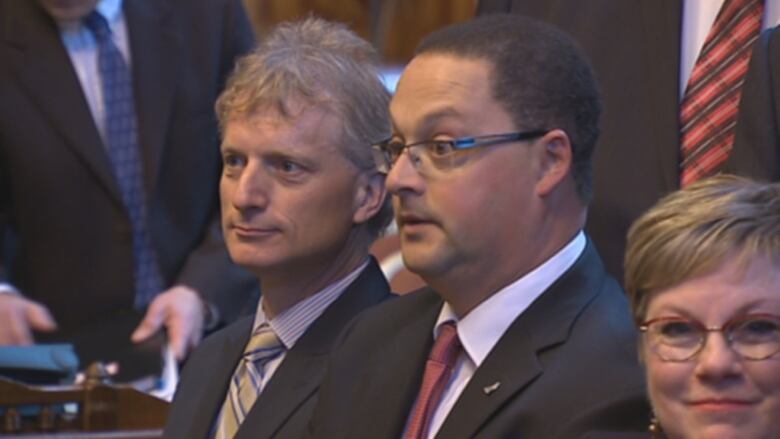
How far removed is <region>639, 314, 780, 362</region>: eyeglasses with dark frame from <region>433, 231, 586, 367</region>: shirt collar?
37cm

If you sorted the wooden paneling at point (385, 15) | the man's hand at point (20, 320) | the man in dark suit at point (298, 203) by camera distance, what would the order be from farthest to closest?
1. the wooden paneling at point (385, 15)
2. the man's hand at point (20, 320)
3. the man in dark suit at point (298, 203)

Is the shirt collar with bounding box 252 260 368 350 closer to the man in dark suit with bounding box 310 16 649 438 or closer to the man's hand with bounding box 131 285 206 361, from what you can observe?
the man in dark suit with bounding box 310 16 649 438

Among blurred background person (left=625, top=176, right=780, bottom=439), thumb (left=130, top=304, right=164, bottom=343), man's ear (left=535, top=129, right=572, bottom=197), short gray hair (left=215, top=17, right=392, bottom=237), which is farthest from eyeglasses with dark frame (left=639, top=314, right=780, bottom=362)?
thumb (left=130, top=304, right=164, bottom=343)

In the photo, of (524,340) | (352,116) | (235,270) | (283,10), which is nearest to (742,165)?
(524,340)

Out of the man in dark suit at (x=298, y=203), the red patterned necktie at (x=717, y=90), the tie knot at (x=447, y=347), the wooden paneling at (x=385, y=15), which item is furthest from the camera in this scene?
the wooden paneling at (x=385, y=15)

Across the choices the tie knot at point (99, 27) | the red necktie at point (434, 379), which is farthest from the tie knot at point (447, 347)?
the tie knot at point (99, 27)

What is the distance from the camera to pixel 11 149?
4.50 metres

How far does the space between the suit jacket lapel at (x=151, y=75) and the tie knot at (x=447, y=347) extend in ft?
5.43

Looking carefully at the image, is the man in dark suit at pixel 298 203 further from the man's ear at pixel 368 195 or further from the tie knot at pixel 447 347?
the tie knot at pixel 447 347

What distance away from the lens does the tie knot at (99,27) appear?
14.7 feet

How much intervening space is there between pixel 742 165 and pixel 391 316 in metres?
0.62

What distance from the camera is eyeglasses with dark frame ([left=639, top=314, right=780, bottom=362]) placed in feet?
8.04

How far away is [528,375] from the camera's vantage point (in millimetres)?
2785

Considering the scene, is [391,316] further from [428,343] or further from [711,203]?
[711,203]
